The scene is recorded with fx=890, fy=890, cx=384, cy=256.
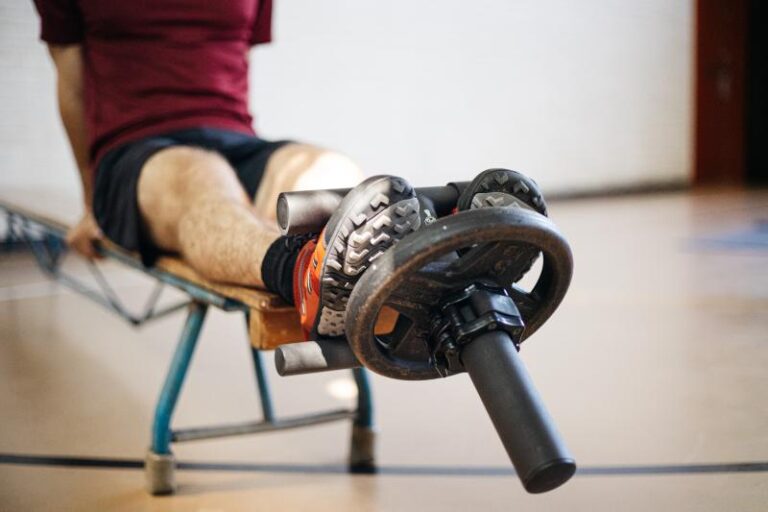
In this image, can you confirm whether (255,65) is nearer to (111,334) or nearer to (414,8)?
(414,8)

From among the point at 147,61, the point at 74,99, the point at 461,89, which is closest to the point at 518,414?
the point at 147,61

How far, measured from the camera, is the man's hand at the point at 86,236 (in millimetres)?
1905

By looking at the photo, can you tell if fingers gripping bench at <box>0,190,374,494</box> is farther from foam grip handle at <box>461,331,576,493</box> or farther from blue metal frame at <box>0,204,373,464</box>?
foam grip handle at <box>461,331,576,493</box>

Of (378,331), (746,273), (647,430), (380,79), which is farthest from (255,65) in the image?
(378,331)

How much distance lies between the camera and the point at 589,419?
188cm

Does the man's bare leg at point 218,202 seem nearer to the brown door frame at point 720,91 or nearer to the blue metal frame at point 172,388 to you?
the blue metal frame at point 172,388

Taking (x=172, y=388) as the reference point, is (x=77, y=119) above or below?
above

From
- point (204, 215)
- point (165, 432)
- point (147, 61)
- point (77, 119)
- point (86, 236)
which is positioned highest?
point (147, 61)

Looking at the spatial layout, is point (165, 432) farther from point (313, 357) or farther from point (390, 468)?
point (313, 357)

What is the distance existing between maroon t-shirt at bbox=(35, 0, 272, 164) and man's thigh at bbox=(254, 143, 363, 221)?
0.25 m

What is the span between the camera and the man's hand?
1905mm

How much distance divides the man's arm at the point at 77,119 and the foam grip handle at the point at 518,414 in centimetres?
120

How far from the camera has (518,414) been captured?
88 cm

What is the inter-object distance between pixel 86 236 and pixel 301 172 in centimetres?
58
